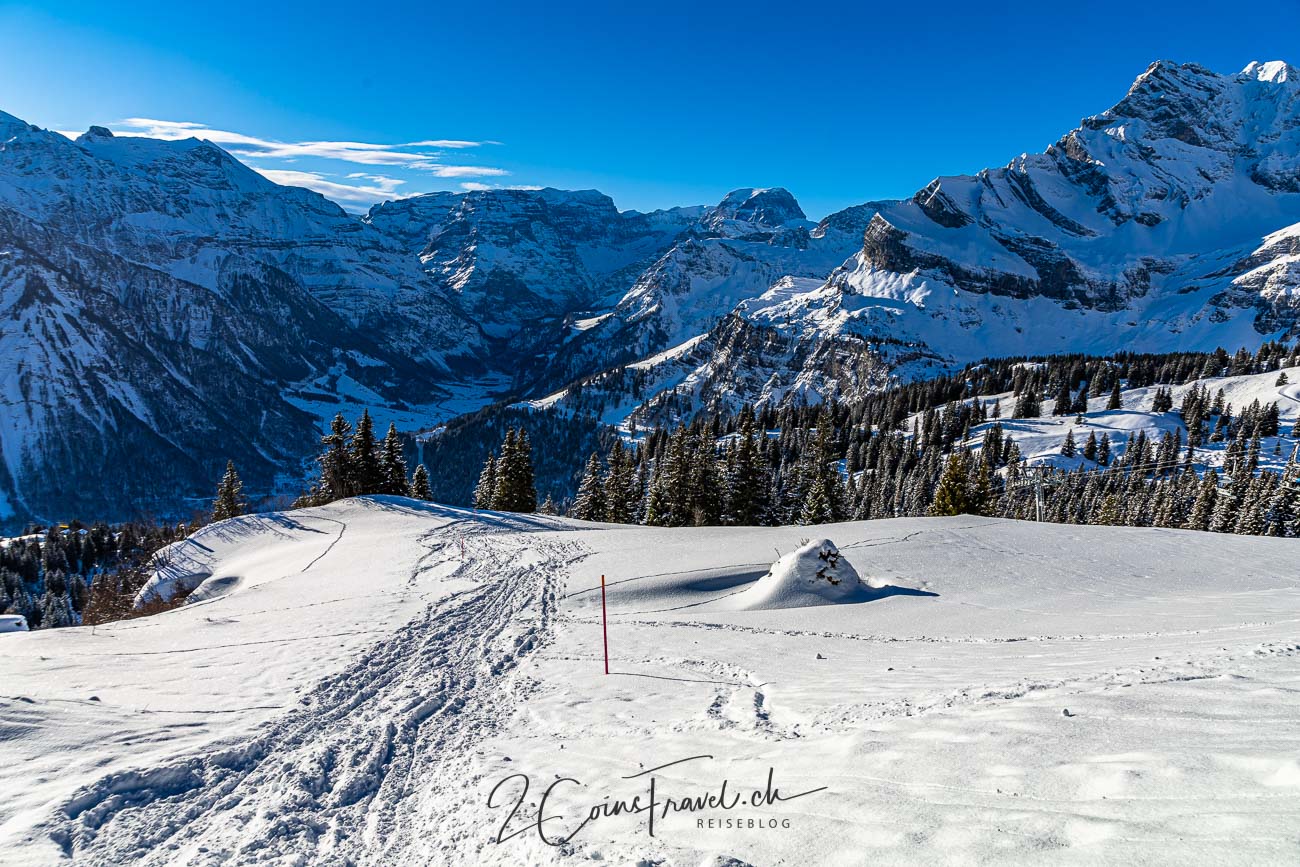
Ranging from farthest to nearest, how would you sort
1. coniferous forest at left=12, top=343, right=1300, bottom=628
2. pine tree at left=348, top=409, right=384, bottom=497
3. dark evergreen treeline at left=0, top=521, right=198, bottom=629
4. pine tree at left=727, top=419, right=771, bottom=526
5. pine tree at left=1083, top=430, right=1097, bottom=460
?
pine tree at left=1083, top=430, right=1097, bottom=460 → dark evergreen treeline at left=0, top=521, right=198, bottom=629 → pine tree at left=348, top=409, right=384, bottom=497 → coniferous forest at left=12, top=343, right=1300, bottom=628 → pine tree at left=727, top=419, right=771, bottom=526

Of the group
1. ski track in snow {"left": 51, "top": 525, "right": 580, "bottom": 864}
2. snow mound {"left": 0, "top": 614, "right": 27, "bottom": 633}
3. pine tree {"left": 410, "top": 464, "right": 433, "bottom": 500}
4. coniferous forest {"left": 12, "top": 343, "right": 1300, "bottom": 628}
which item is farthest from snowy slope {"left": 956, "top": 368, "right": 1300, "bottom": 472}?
snow mound {"left": 0, "top": 614, "right": 27, "bottom": 633}

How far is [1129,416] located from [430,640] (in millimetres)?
150410

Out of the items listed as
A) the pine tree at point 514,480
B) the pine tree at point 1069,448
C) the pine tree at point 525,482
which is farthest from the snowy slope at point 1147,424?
the pine tree at point 514,480

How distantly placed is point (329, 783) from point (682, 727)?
4398 millimetres

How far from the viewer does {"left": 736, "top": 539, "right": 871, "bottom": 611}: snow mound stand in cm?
1672

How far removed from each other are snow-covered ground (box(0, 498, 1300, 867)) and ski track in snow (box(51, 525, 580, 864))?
38 mm

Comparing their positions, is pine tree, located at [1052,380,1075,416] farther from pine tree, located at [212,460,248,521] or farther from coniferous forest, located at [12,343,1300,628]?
pine tree, located at [212,460,248,521]

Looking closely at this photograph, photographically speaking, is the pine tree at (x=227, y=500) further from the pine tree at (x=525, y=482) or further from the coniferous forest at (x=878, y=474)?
the pine tree at (x=525, y=482)

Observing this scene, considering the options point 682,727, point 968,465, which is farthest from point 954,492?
point 682,727

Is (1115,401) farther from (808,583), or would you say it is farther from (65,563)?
(65,563)

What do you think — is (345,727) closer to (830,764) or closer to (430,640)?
(430,640)

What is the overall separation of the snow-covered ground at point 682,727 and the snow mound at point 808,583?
0.42 metres

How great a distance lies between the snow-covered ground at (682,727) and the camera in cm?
491

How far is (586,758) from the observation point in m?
7.62
